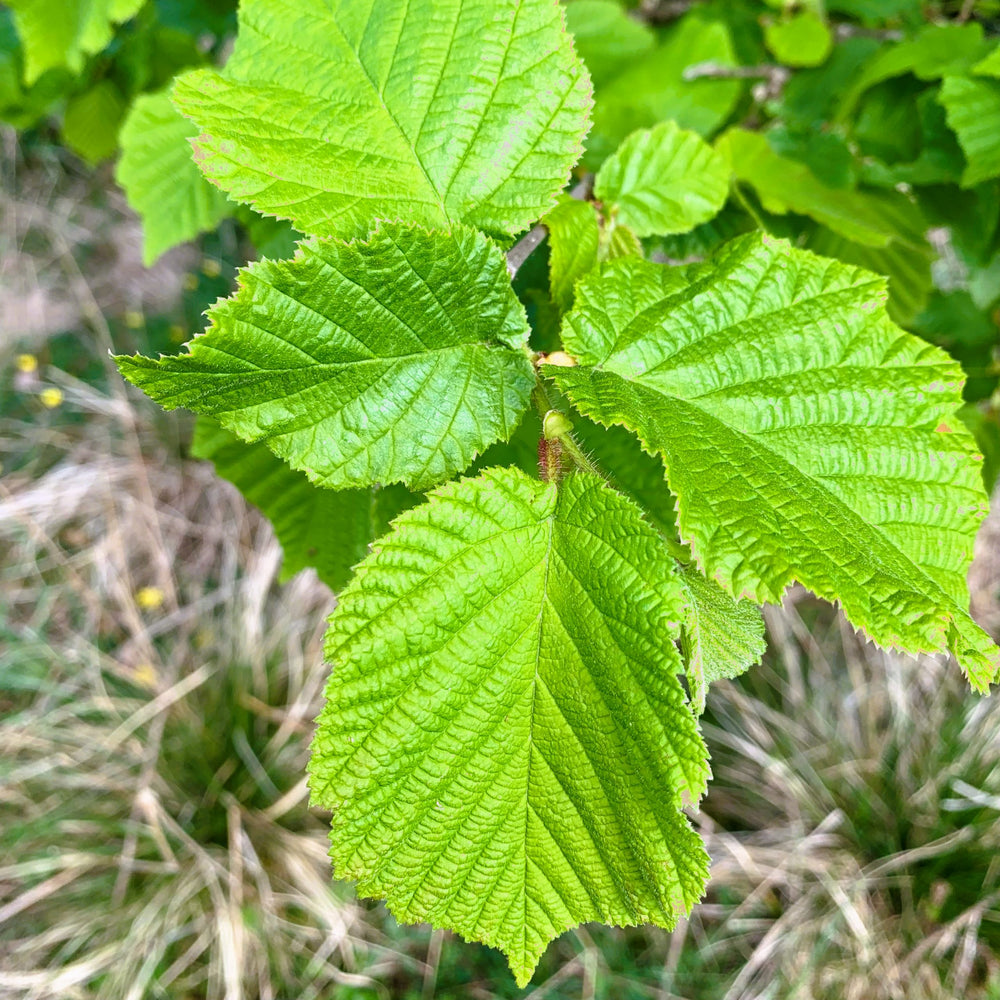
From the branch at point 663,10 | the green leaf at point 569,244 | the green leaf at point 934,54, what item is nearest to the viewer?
the green leaf at point 569,244

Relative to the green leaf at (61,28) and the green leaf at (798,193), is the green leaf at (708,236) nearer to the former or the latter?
the green leaf at (798,193)

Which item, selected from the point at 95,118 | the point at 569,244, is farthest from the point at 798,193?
the point at 95,118

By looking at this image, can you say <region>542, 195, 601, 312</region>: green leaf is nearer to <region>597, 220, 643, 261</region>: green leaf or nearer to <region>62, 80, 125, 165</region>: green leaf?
<region>597, 220, 643, 261</region>: green leaf

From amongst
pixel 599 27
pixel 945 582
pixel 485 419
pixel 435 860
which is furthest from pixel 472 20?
pixel 599 27

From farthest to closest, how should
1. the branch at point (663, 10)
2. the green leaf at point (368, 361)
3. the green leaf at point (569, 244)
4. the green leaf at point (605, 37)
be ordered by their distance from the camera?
1. the branch at point (663, 10)
2. the green leaf at point (605, 37)
3. the green leaf at point (569, 244)
4. the green leaf at point (368, 361)

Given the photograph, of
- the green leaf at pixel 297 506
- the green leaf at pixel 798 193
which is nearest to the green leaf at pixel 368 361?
the green leaf at pixel 297 506

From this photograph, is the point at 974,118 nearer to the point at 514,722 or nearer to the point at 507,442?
the point at 507,442

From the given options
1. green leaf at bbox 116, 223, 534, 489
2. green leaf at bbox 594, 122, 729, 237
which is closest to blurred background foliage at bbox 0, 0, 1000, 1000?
green leaf at bbox 594, 122, 729, 237
